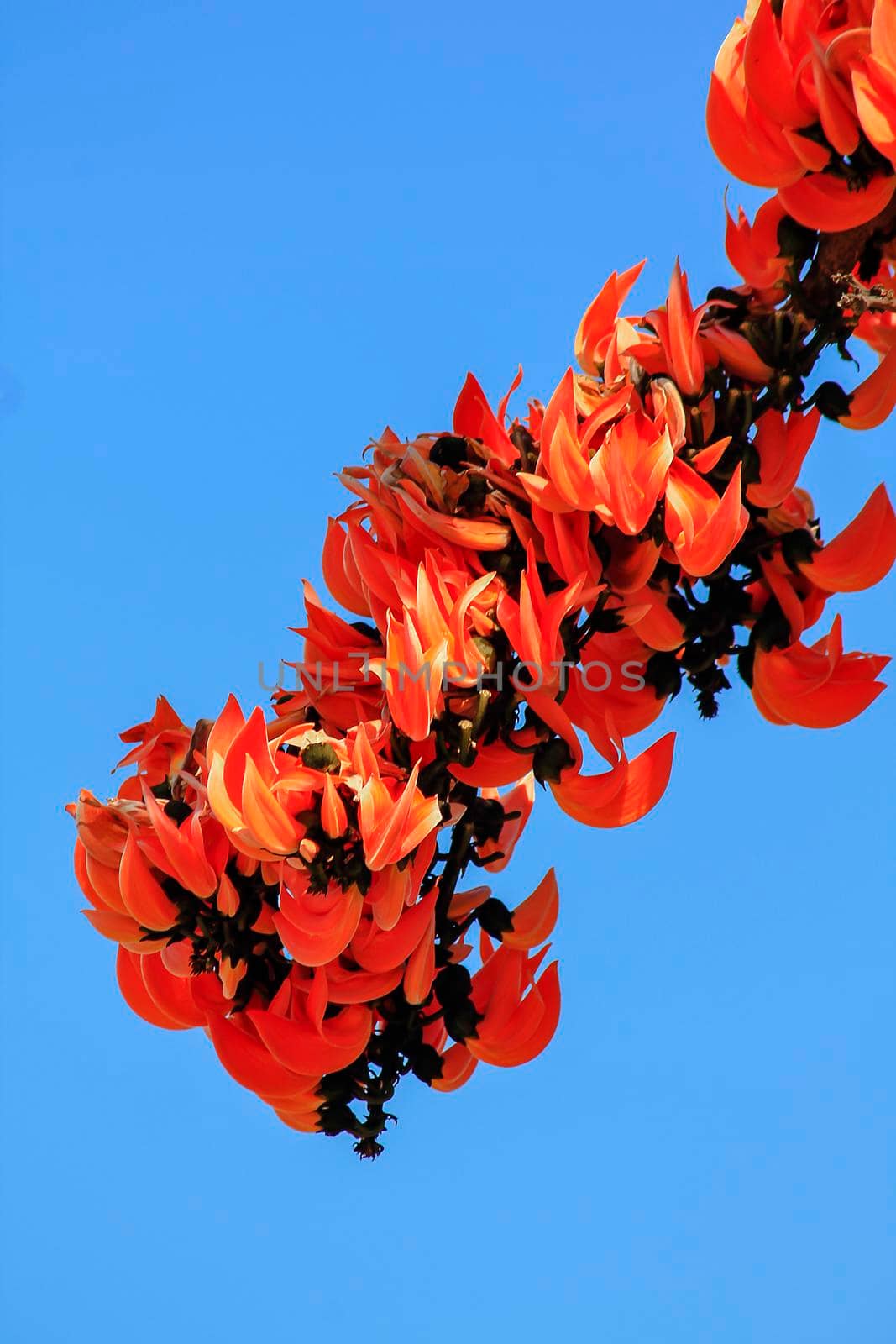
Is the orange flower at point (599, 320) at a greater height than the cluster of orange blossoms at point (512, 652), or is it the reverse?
the orange flower at point (599, 320)

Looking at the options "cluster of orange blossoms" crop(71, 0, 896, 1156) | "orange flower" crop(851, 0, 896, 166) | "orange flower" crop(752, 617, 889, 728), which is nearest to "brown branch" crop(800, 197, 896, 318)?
"cluster of orange blossoms" crop(71, 0, 896, 1156)

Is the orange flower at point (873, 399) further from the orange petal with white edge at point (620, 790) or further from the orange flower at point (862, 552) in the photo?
the orange petal with white edge at point (620, 790)

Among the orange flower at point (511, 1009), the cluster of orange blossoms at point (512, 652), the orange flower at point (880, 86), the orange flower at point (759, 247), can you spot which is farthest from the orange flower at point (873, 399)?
the orange flower at point (511, 1009)

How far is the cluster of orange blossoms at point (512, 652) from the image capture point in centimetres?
112

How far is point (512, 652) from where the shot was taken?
118 centimetres

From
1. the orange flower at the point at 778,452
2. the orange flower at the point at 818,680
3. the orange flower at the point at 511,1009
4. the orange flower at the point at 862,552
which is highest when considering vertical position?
the orange flower at the point at 778,452

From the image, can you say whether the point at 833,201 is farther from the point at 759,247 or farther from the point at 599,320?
the point at 599,320

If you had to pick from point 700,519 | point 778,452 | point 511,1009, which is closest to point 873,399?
point 778,452

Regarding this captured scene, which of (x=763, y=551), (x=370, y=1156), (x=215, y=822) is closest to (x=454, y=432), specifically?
→ (x=763, y=551)

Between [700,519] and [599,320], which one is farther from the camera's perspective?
[599,320]

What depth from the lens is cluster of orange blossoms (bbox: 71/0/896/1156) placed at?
112cm

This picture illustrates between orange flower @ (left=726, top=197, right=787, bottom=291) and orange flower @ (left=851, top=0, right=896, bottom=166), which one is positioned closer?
orange flower @ (left=851, top=0, right=896, bottom=166)

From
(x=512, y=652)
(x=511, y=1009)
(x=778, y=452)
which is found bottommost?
(x=511, y=1009)

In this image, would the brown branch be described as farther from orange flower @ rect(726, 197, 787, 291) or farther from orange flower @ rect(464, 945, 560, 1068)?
orange flower @ rect(464, 945, 560, 1068)
